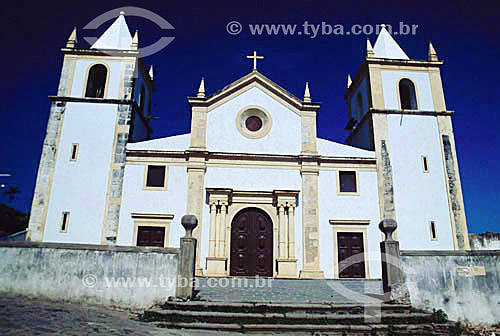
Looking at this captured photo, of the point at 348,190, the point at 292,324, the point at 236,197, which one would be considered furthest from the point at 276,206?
the point at 292,324

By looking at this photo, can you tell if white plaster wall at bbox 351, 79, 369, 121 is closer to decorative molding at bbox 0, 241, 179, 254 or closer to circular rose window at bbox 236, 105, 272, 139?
circular rose window at bbox 236, 105, 272, 139

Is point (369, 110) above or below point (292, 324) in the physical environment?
above

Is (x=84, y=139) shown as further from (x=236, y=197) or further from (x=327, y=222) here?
(x=327, y=222)

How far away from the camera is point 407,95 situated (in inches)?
840

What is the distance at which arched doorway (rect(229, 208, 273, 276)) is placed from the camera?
54.5ft

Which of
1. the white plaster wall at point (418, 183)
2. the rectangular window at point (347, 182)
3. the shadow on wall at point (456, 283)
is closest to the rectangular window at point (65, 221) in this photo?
the rectangular window at point (347, 182)

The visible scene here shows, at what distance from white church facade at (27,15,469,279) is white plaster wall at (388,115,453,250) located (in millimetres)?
50

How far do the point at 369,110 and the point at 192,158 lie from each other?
9.16 metres

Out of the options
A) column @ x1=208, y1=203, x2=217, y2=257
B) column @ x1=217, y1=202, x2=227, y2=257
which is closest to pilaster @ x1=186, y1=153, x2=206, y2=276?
column @ x1=208, y1=203, x2=217, y2=257

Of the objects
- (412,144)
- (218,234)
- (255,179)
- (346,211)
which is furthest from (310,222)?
(412,144)

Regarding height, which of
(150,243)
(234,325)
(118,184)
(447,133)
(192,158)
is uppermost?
(447,133)

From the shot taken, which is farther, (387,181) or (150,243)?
(387,181)

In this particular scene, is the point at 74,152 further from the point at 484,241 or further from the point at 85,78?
the point at 484,241

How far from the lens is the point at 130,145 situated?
1802 centimetres
